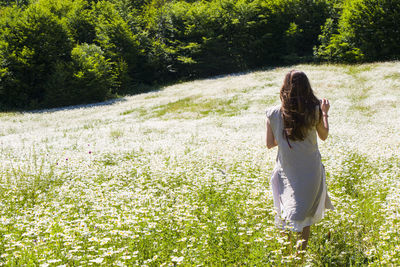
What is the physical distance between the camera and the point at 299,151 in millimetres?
4492

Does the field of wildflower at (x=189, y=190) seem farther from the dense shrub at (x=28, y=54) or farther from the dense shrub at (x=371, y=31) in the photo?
the dense shrub at (x=371, y=31)

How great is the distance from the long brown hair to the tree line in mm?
33974

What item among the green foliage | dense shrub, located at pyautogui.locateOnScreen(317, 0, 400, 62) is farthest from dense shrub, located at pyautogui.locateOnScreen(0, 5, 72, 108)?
dense shrub, located at pyautogui.locateOnScreen(317, 0, 400, 62)

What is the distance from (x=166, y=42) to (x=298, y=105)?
159 feet

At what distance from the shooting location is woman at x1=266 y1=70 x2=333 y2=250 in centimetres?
432

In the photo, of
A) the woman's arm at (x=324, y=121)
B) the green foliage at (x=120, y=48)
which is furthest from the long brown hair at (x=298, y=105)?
the green foliage at (x=120, y=48)

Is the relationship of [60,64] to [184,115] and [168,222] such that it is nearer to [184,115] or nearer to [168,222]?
[184,115]

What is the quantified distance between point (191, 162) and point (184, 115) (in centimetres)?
1416

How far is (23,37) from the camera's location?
119ft

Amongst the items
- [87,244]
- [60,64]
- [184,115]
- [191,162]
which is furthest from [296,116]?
[60,64]

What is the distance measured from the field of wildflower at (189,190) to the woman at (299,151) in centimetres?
37

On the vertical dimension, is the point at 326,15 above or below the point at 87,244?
above

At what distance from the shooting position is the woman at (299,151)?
432cm

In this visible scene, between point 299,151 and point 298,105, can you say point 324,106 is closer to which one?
point 298,105
